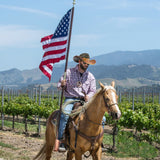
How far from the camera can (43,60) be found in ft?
22.9

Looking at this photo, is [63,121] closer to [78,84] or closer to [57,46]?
[78,84]

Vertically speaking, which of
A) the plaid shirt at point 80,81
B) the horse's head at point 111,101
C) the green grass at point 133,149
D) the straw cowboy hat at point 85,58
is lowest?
the green grass at point 133,149

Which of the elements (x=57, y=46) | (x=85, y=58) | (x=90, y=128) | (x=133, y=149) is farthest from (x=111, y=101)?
(x=133, y=149)

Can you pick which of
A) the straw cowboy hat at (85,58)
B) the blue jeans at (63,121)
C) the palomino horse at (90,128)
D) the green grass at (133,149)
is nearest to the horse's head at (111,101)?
the palomino horse at (90,128)

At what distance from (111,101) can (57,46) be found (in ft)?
7.22

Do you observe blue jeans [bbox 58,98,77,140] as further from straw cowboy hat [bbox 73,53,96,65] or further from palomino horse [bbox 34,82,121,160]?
straw cowboy hat [bbox 73,53,96,65]

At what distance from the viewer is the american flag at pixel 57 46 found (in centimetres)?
679

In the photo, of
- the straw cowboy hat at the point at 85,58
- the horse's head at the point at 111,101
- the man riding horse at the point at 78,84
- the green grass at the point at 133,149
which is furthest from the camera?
the green grass at the point at 133,149

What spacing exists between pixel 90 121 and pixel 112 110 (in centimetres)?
87

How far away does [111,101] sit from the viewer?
515 cm

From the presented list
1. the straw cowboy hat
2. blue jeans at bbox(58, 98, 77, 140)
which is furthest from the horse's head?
blue jeans at bbox(58, 98, 77, 140)

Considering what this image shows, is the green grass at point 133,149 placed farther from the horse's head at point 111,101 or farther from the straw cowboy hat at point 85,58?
the horse's head at point 111,101

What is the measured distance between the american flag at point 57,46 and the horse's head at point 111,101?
1.66 m

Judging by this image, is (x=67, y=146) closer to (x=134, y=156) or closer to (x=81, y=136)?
(x=81, y=136)
